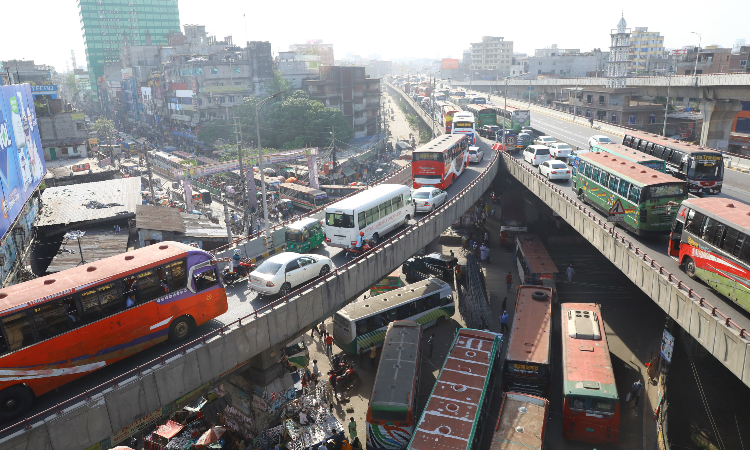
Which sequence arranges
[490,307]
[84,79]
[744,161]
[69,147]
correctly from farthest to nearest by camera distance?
[84,79] < [69,147] < [744,161] < [490,307]

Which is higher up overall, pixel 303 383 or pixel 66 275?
pixel 66 275

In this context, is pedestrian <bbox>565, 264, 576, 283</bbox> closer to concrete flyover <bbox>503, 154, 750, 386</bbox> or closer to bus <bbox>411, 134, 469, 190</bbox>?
concrete flyover <bbox>503, 154, 750, 386</bbox>

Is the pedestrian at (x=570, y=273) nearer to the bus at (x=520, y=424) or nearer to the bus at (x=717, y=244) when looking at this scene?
the bus at (x=717, y=244)

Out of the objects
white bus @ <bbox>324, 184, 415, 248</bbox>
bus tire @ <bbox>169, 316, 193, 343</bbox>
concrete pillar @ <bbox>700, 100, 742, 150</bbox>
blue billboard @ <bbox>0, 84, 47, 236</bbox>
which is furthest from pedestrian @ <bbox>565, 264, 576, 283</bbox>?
concrete pillar @ <bbox>700, 100, 742, 150</bbox>

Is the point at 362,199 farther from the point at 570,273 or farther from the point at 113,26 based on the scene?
the point at 113,26

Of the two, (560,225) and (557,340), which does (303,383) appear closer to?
(557,340)

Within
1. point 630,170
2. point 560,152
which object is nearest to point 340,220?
point 630,170

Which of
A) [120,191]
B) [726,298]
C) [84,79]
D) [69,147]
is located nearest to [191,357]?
[726,298]
